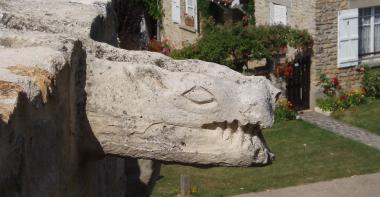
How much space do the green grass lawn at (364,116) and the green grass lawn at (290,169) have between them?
3.15 ft

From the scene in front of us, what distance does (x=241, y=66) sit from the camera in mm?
17094

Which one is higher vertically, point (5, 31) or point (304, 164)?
point (5, 31)

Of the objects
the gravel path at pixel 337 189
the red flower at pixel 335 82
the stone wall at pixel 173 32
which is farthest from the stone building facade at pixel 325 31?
the gravel path at pixel 337 189

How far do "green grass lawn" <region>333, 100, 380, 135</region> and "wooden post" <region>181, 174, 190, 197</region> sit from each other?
16.7 ft

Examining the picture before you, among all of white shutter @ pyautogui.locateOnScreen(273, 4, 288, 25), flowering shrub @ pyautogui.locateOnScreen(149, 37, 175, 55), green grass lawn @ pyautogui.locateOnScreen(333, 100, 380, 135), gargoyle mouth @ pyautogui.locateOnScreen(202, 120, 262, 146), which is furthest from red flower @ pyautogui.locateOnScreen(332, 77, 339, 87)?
gargoyle mouth @ pyautogui.locateOnScreen(202, 120, 262, 146)

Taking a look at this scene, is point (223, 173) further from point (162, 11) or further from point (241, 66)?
point (162, 11)

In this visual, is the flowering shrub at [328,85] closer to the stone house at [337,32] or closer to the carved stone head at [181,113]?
the stone house at [337,32]

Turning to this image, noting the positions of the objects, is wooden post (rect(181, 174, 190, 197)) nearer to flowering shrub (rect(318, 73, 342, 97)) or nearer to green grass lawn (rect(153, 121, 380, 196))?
green grass lawn (rect(153, 121, 380, 196))

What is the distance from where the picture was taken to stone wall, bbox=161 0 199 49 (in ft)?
71.9

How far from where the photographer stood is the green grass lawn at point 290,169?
12383mm

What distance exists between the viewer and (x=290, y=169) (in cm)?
1329

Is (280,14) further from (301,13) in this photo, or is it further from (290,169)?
(290,169)

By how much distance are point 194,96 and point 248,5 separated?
18189 mm

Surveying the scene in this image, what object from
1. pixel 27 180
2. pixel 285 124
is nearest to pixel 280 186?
pixel 285 124
